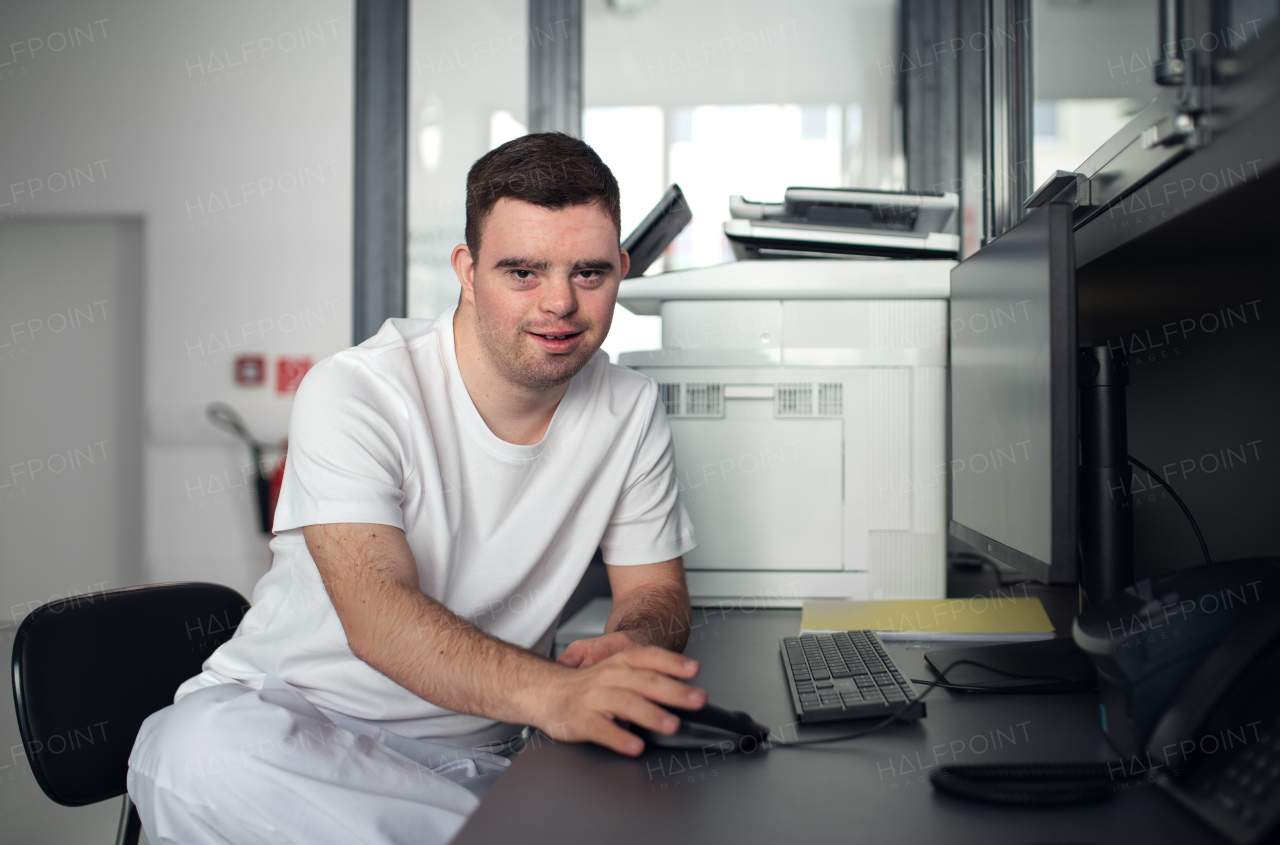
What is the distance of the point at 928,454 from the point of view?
1314mm

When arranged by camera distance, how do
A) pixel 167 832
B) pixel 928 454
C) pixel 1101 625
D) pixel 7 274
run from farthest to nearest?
pixel 7 274
pixel 928 454
pixel 167 832
pixel 1101 625

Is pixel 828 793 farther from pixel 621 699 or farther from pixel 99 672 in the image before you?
pixel 99 672

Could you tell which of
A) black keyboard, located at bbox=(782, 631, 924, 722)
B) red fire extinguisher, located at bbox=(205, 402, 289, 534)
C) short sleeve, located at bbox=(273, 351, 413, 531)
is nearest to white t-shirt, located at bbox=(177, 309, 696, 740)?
short sleeve, located at bbox=(273, 351, 413, 531)

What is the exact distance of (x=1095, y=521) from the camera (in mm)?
920

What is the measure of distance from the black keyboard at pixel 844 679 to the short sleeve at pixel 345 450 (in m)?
0.49

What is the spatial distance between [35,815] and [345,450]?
1.76m

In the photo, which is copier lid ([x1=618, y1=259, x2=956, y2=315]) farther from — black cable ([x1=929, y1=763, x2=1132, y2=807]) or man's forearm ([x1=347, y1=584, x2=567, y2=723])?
black cable ([x1=929, y1=763, x2=1132, y2=807])

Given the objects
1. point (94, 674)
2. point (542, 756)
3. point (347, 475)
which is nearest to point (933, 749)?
point (542, 756)

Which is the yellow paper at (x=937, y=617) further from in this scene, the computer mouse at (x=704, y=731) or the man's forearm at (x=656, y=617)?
the computer mouse at (x=704, y=731)

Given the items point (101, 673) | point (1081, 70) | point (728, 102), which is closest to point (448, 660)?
point (101, 673)

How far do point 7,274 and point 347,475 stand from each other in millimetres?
3261

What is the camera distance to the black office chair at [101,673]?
989 mm

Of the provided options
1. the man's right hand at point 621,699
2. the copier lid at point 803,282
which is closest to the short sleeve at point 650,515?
the copier lid at point 803,282

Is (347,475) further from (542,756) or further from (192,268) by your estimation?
(192,268)
